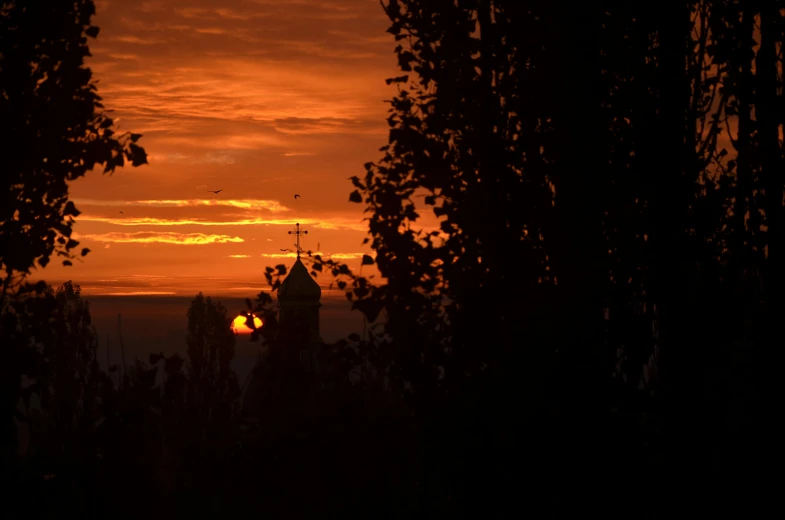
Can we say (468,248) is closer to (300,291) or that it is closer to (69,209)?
(69,209)

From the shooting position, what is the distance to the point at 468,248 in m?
7.77

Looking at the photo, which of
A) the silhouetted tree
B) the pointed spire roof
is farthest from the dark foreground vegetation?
the pointed spire roof

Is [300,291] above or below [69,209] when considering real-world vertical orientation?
below

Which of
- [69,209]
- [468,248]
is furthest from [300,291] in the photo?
[468,248]

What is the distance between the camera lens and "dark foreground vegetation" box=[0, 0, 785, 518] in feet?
24.7

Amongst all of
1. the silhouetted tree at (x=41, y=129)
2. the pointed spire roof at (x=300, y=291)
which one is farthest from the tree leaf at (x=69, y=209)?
the pointed spire roof at (x=300, y=291)

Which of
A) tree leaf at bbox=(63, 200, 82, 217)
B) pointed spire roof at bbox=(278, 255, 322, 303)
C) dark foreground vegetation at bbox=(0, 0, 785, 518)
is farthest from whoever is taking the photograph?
pointed spire roof at bbox=(278, 255, 322, 303)

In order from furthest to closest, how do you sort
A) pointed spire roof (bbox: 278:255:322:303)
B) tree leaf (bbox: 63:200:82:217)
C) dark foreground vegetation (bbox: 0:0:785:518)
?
1. pointed spire roof (bbox: 278:255:322:303)
2. tree leaf (bbox: 63:200:82:217)
3. dark foreground vegetation (bbox: 0:0:785:518)

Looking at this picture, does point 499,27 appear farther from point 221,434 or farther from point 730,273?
point 221,434

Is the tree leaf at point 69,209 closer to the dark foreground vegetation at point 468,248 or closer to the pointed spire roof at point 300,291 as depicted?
the dark foreground vegetation at point 468,248

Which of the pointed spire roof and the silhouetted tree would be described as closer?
the silhouetted tree

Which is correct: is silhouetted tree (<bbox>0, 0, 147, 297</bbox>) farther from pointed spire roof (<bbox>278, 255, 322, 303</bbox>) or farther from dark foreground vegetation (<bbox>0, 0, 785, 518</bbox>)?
pointed spire roof (<bbox>278, 255, 322, 303</bbox>)

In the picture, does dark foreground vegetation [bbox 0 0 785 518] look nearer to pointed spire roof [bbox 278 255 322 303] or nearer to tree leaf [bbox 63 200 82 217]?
tree leaf [bbox 63 200 82 217]

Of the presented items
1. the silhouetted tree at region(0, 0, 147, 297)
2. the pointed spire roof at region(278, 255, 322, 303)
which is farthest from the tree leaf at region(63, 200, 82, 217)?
the pointed spire roof at region(278, 255, 322, 303)
